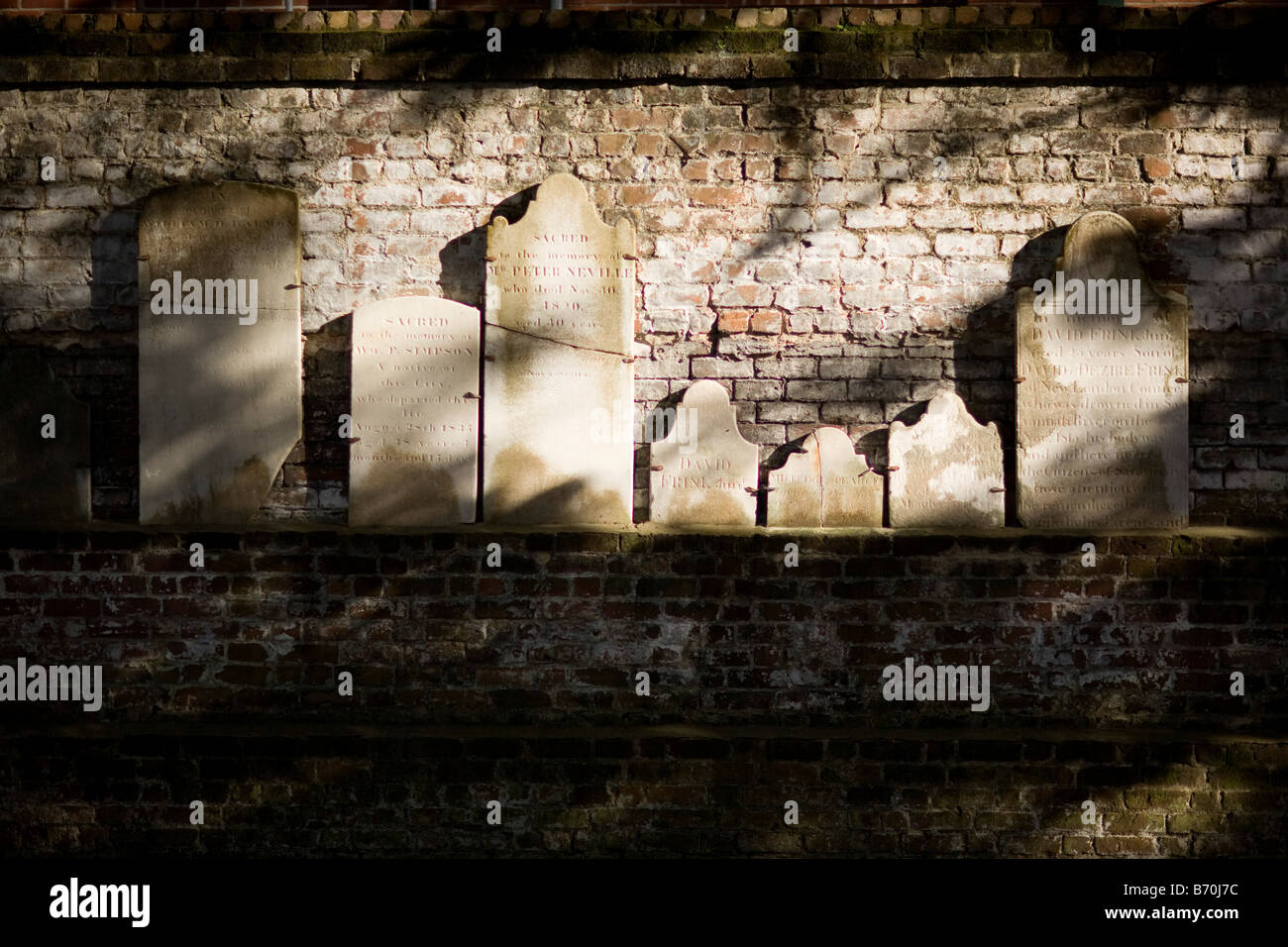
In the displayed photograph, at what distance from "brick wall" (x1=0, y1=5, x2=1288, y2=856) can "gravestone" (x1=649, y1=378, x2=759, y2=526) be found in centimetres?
11

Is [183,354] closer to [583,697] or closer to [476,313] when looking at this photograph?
[476,313]

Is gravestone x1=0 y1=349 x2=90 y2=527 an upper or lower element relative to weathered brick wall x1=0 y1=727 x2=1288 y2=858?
upper

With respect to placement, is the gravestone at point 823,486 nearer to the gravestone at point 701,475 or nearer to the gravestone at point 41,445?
the gravestone at point 701,475

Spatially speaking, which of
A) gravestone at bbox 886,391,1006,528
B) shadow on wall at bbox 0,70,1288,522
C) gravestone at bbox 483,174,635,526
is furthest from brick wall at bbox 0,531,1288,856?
shadow on wall at bbox 0,70,1288,522

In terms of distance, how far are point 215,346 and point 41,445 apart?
34.1 inches

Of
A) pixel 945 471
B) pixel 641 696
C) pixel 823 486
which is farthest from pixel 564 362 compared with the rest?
pixel 945 471

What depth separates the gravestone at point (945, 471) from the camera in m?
3.82

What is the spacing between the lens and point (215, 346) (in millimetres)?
3844

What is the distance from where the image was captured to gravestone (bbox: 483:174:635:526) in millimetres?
3811

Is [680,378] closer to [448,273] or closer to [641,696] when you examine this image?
[448,273]

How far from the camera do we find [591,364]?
12.6ft

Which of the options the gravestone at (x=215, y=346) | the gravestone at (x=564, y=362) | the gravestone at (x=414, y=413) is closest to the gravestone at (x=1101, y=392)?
the gravestone at (x=564, y=362)

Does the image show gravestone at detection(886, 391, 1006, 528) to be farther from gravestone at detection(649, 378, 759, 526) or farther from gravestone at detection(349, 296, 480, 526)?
gravestone at detection(349, 296, 480, 526)

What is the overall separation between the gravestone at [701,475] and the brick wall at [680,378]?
106 mm
